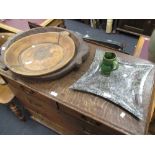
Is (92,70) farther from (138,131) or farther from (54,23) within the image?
(54,23)

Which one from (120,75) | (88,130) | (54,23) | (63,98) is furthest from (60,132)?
(54,23)

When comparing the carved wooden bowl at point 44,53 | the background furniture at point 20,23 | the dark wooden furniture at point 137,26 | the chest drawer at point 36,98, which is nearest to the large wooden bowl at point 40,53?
the carved wooden bowl at point 44,53

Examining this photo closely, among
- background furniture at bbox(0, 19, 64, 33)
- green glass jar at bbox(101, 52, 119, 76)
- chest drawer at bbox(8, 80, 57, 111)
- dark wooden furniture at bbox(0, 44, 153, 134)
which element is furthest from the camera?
background furniture at bbox(0, 19, 64, 33)

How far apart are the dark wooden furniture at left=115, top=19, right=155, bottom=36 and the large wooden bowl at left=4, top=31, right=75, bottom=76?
1406mm

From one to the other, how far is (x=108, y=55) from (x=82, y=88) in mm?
208

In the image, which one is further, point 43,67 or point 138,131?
point 43,67

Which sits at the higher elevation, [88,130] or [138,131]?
[138,131]

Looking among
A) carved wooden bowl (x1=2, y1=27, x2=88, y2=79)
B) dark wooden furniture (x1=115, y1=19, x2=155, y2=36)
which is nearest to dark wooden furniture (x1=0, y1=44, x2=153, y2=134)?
carved wooden bowl (x1=2, y1=27, x2=88, y2=79)

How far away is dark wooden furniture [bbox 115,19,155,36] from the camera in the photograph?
2198mm

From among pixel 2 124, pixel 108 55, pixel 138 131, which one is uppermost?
pixel 108 55

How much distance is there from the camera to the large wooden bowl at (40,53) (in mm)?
1012

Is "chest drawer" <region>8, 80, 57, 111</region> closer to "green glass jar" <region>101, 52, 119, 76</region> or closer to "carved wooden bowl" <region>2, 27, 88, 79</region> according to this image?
"carved wooden bowl" <region>2, 27, 88, 79</region>

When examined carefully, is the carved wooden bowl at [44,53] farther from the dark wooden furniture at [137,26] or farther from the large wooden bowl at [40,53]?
the dark wooden furniture at [137,26]

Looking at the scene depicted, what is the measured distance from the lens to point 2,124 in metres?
1.74
